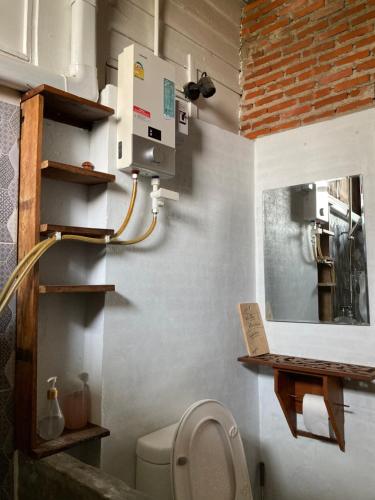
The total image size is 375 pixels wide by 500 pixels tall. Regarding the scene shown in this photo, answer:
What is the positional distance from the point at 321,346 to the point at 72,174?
57.3 inches

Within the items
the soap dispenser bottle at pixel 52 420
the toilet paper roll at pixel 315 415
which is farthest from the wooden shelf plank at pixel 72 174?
the toilet paper roll at pixel 315 415

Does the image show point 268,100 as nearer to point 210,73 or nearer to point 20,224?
point 210,73

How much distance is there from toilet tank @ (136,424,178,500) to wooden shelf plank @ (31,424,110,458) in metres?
0.19

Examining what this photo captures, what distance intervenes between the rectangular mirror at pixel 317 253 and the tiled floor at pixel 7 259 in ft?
4.50

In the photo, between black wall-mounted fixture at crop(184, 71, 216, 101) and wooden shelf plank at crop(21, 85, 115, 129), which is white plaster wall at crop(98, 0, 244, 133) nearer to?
black wall-mounted fixture at crop(184, 71, 216, 101)

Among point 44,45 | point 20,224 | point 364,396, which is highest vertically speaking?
point 44,45

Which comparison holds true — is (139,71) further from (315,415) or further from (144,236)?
(315,415)

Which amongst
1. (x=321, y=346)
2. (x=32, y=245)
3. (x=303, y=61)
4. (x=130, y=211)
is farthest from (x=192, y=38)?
(x=321, y=346)

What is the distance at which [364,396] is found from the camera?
191 cm

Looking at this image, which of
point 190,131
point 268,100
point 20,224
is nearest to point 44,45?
point 20,224

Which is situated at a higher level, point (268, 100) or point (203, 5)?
point (203, 5)

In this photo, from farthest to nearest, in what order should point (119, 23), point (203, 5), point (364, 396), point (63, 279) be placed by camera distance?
point (203, 5)
point (364, 396)
point (119, 23)
point (63, 279)

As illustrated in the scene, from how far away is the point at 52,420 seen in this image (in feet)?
4.56

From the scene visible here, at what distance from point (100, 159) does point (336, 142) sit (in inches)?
47.2
